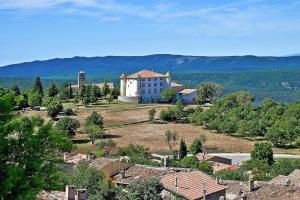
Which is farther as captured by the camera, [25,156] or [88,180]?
[88,180]

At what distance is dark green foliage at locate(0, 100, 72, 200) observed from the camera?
11.2 m

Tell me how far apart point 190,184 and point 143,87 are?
10774 cm

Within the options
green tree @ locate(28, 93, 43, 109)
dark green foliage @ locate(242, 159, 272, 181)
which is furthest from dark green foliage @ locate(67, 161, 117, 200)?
green tree @ locate(28, 93, 43, 109)

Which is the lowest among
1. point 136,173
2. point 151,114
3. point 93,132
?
point 93,132

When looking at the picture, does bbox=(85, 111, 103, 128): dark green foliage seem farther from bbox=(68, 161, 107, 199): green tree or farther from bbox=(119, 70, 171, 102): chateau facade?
bbox=(68, 161, 107, 199): green tree

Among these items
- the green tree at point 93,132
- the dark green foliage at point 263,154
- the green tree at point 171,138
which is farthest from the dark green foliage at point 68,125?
the dark green foliage at point 263,154

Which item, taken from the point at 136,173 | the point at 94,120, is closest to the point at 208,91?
the point at 94,120

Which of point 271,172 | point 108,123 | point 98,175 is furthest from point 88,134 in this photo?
point 98,175

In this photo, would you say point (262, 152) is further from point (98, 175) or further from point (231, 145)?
point (98, 175)

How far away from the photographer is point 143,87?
141 meters

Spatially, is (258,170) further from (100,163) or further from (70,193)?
(70,193)

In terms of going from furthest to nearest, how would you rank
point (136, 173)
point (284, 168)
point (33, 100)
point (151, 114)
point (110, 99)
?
point (110, 99) < point (33, 100) < point (151, 114) < point (284, 168) < point (136, 173)

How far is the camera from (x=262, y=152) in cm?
6962

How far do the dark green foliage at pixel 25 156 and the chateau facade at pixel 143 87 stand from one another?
123 m
